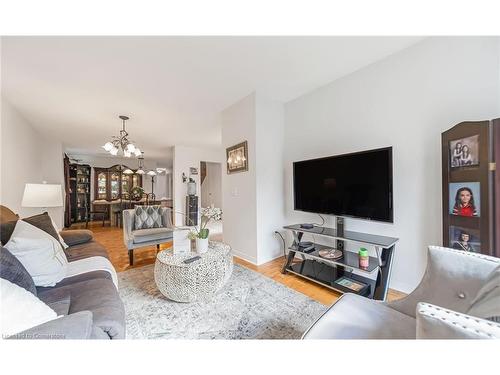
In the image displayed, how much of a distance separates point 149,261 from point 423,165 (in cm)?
344

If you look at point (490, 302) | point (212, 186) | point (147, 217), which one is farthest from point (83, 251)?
point (212, 186)

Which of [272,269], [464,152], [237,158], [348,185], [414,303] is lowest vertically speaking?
[272,269]

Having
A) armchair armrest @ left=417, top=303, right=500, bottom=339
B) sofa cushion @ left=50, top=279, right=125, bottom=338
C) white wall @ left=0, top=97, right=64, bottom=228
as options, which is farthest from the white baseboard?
white wall @ left=0, top=97, right=64, bottom=228

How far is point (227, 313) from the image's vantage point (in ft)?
5.38

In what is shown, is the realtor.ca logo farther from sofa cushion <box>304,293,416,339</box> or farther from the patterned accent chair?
the patterned accent chair

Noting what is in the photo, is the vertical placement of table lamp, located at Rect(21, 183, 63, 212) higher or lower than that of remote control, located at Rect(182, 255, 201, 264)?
higher

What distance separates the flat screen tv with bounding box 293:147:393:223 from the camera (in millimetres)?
1780

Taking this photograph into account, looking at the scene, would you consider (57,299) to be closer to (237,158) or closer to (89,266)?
(89,266)

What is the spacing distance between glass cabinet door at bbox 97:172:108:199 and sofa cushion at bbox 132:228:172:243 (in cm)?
557

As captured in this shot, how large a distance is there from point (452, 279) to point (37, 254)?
2441mm

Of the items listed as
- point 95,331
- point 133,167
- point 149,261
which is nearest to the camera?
point 95,331

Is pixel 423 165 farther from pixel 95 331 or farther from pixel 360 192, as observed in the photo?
pixel 95 331
